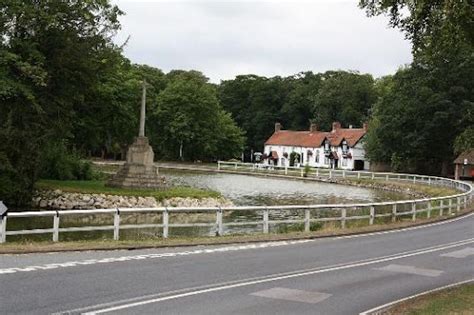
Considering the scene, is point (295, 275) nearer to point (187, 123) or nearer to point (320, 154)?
point (187, 123)

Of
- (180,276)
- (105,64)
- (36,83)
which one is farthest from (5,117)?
(180,276)

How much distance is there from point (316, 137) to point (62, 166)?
2876 inches

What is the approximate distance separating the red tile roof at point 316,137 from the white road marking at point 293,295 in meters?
96.4

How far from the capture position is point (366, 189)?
216 ft

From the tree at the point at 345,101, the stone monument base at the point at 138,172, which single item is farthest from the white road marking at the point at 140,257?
the tree at the point at 345,101

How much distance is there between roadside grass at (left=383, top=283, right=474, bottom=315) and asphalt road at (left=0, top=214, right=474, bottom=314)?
0.60m

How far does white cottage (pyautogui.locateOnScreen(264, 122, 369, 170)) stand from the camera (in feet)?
356

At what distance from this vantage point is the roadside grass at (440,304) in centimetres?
1057

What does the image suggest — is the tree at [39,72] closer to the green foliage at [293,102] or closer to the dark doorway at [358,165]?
the dark doorway at [358,165]

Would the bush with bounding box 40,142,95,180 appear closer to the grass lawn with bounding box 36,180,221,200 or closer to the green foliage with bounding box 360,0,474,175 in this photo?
the grass lawn with bounding box 36,180,221,200

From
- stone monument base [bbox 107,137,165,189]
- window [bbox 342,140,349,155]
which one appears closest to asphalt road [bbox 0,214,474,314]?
stone monument base [bbox 107,137,165,189]

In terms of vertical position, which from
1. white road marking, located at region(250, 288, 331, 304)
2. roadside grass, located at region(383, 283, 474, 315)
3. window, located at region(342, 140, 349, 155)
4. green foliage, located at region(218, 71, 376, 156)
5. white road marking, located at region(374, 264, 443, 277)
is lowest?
white road marking, located at region(374, 264, 443, 277)

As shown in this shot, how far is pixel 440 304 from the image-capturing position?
11.2m

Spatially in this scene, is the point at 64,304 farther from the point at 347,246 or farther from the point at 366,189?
the point at 366,189
